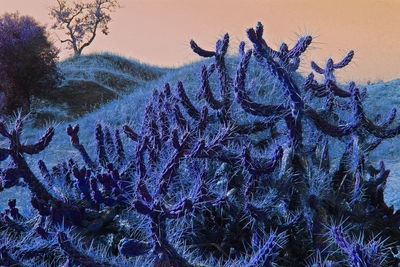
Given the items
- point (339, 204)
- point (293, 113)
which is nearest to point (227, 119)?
point (293, 113)

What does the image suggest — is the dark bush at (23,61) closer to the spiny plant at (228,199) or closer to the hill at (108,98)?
the hill at (108,98)

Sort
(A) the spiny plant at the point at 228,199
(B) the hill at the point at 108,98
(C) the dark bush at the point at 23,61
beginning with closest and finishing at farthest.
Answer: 1. (A) the spiny plant at the point at 228,199
2. (B) the hill at the point at 108,98
3. (C) the dark bush at the point at 23,61

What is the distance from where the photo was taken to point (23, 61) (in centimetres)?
1377

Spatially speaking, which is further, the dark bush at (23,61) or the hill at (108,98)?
the dark bush at (23,61)

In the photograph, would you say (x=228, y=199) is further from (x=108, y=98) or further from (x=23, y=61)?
(x=108, y=98)

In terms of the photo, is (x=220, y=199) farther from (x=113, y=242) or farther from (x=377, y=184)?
(x=377, y=184)

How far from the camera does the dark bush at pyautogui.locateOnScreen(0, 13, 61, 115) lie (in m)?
13.5

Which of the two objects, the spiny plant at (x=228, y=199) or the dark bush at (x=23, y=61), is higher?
the dark bush at (x=23, y=61)

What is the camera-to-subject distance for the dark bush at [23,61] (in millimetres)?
13469

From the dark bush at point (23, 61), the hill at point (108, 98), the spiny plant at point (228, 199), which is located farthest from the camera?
the dark bush at point (23, 61)

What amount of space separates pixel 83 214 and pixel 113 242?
136mm

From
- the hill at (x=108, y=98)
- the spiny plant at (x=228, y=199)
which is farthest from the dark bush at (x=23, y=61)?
the spiny plant at (x=228, y=199)

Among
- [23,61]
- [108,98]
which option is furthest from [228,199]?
[108,98]

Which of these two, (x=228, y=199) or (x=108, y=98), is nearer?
(x=228, y=199)
